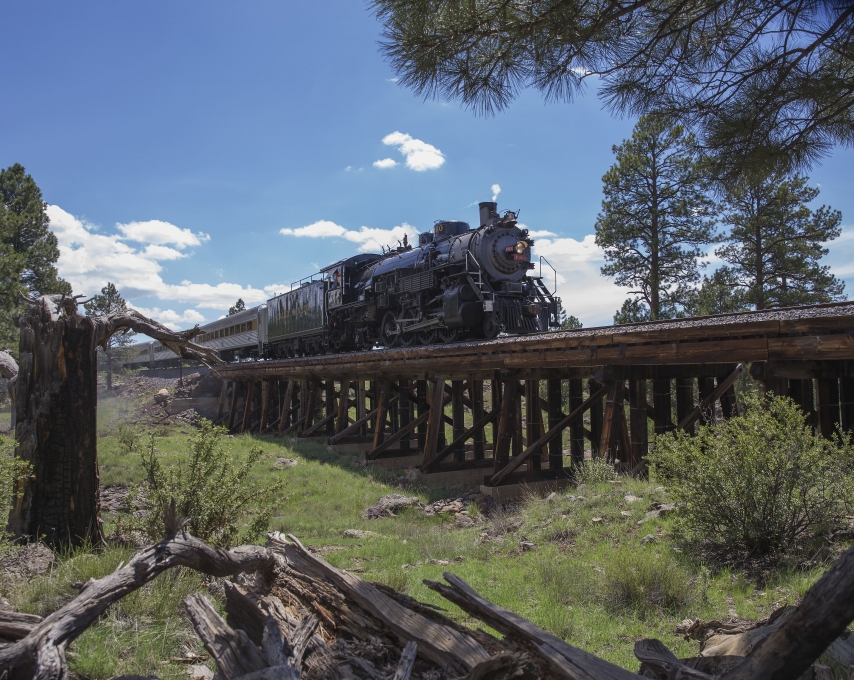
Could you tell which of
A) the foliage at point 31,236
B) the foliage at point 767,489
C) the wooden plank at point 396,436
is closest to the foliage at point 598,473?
the foliage at point 767,489

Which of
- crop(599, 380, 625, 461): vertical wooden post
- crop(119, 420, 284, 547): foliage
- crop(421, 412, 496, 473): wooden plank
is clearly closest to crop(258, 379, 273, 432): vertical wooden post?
crop(421, 412, 496, 473): wooden plank

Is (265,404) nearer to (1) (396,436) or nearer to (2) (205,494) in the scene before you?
(1) (396,436)

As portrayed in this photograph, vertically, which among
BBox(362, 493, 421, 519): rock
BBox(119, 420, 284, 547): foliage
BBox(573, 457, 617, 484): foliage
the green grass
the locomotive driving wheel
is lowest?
BBox(362, 493, 421, 519): rock

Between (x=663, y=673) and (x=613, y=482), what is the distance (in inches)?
196

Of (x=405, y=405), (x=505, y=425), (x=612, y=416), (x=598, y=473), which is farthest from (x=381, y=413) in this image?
(x=598, y=473)

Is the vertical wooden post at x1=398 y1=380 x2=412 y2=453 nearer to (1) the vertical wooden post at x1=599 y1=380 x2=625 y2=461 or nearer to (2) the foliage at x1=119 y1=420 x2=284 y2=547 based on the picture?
(1) the vertical wooden post at x1=599 y1=380 x2=625 y2=461

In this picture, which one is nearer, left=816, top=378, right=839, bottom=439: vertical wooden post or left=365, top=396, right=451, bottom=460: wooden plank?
left=816, top=378, right=839, bottom=439: vertical wooden post

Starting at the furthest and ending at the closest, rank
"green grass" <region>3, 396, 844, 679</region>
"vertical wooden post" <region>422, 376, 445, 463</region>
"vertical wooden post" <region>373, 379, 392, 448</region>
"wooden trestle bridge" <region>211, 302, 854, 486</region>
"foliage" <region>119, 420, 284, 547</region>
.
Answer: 1. "vertical wooden post" <region>373, 379, 392, 448</region>
2. "vertical wooden post" <region>422, 376, 445, 463</region>
3. "wooden trestle bridge" <region>211, 302, 854, 486</region>
4. "foliage" <region>119, 420, 284, 547</region>
5. "green grass" <region>3, 396, 844, 679</region>

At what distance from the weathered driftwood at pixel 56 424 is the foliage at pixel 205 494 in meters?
0.48

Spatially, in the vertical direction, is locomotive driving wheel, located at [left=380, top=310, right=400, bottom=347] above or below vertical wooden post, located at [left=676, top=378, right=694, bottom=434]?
above

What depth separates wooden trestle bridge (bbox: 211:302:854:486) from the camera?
6.43 meters

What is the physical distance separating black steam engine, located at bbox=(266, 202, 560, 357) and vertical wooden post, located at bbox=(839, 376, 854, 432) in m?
7.36

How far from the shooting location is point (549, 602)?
4.72m

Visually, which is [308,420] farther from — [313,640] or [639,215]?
[313,640]
